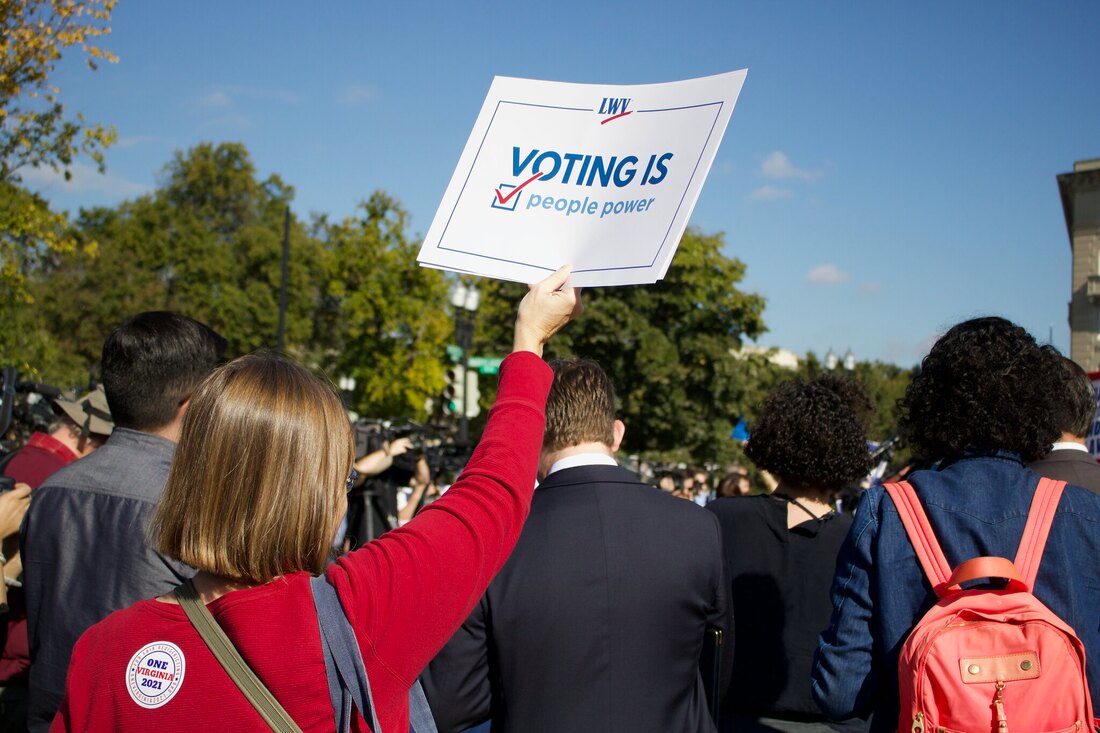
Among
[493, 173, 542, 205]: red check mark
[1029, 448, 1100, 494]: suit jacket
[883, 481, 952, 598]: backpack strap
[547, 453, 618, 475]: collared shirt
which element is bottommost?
[547, 453, 618, 475]: collared shirt

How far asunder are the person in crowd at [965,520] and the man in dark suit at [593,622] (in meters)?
0.41

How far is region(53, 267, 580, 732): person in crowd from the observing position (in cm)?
146

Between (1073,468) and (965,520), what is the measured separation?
4.51 feet

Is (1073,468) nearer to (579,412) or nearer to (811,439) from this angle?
(811,439)

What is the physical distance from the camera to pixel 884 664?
2.36m

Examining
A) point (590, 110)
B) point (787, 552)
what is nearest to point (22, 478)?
point (787, 552)

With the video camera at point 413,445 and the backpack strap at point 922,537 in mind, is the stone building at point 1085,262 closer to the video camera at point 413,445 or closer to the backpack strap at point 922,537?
the video camera at point 413,445

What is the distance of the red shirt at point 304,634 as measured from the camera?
1443mm

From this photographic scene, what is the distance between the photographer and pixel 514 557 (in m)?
2.69

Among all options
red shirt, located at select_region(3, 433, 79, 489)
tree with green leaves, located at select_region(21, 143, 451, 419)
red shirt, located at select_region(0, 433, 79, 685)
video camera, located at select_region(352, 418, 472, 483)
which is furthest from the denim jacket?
tree with green leaves, located at select_region(21, 143, 451, 419)

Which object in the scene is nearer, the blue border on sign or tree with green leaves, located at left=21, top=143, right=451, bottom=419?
the blue border on sign

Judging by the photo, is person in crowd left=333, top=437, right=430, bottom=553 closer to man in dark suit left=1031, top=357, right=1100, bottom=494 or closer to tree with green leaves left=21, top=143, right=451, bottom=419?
man in dark suit left=1031, top=357, right=1100, bottom=494

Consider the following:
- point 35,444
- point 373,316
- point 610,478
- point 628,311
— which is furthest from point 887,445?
point 373,316

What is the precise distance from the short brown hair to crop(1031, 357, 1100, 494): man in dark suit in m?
1.56
